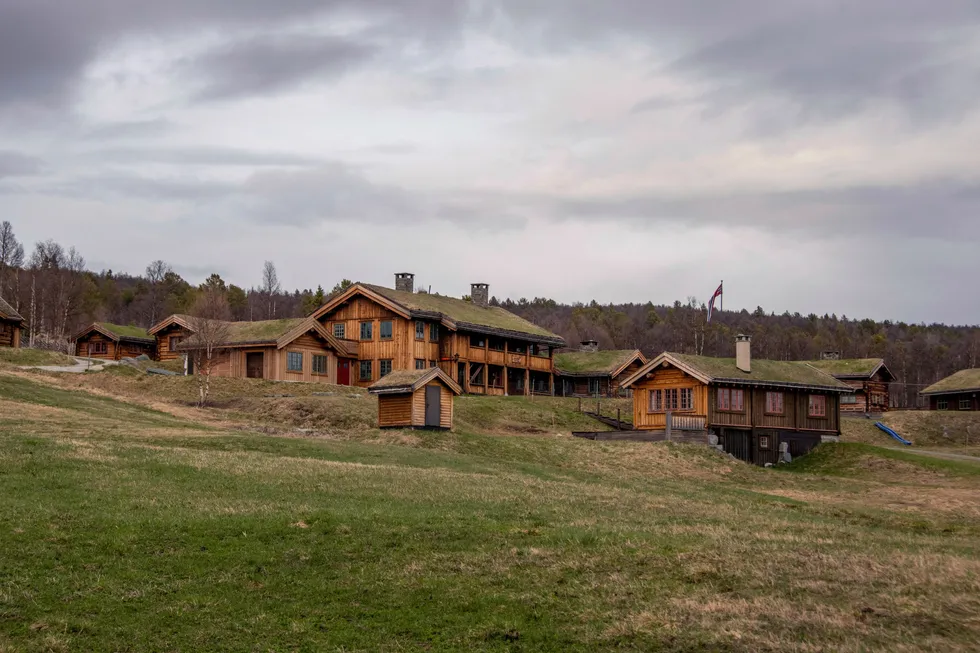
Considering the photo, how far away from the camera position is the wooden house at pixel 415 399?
165 ft

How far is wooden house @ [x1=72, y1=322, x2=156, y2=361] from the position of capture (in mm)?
93312

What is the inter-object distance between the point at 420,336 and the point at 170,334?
23.6 metres

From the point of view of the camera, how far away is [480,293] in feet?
307

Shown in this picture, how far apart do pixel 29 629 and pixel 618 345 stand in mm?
178981

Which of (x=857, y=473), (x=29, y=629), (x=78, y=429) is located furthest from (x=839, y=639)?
(x=857, y=473)

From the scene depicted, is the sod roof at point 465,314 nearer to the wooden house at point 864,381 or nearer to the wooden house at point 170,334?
the wooden house at point 170,334

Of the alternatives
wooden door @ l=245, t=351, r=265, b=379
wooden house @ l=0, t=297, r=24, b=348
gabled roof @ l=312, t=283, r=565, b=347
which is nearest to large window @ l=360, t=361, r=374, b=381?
gabled roof @ l=312, t=283, r=565, b=347

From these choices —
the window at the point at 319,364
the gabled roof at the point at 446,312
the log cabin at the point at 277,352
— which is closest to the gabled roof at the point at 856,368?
the gabled roof at the point at 446,312

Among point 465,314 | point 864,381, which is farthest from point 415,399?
point 864,381

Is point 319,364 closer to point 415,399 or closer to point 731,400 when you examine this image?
point 415,399

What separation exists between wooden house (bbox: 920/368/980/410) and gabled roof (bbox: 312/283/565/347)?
37104 mm

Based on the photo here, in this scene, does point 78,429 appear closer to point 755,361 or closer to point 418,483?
point 418,483

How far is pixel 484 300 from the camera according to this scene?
93062 mm

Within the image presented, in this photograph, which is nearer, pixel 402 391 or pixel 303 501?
pixel 303 501
